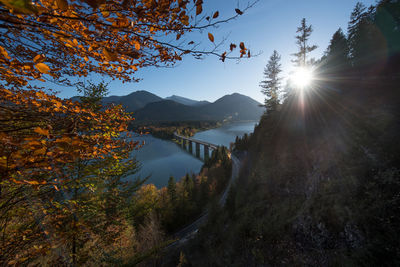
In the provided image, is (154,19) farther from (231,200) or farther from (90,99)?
(231,200)

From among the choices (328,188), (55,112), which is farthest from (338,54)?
(55,112)

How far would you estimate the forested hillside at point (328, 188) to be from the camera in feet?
13.9

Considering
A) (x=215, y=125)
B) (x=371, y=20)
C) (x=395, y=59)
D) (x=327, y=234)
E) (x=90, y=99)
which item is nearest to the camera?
(x=327, y=234)

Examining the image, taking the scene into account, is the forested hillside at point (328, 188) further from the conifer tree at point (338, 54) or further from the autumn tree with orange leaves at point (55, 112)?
the autumn tree with orange leaves at point (55, 112)

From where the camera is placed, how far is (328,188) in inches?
236

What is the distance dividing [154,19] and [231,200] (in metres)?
13.6

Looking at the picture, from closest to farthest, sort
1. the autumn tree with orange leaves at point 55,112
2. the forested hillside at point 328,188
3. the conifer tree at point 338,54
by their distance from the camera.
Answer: the autumn tree with orange leaves at point 55,112 < the forested hillside at point 328,188 < the conifer tree at point 338,54

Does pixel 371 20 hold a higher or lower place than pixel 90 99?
higher

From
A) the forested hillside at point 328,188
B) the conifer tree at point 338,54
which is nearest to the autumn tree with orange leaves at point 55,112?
the forested hillside at point 328,188

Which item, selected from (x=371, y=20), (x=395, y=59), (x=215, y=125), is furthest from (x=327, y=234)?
(x=215, y=125)

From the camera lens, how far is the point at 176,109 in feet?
602

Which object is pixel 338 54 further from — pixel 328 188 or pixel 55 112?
pixel 55 112

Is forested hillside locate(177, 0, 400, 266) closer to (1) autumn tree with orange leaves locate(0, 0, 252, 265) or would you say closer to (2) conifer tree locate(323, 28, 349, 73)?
(2) conifer tree locate(323, 28, 349, 73)

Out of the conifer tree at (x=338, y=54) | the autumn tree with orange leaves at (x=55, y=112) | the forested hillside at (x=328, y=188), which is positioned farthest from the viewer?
the conifer tree at (x=338, y=54)
